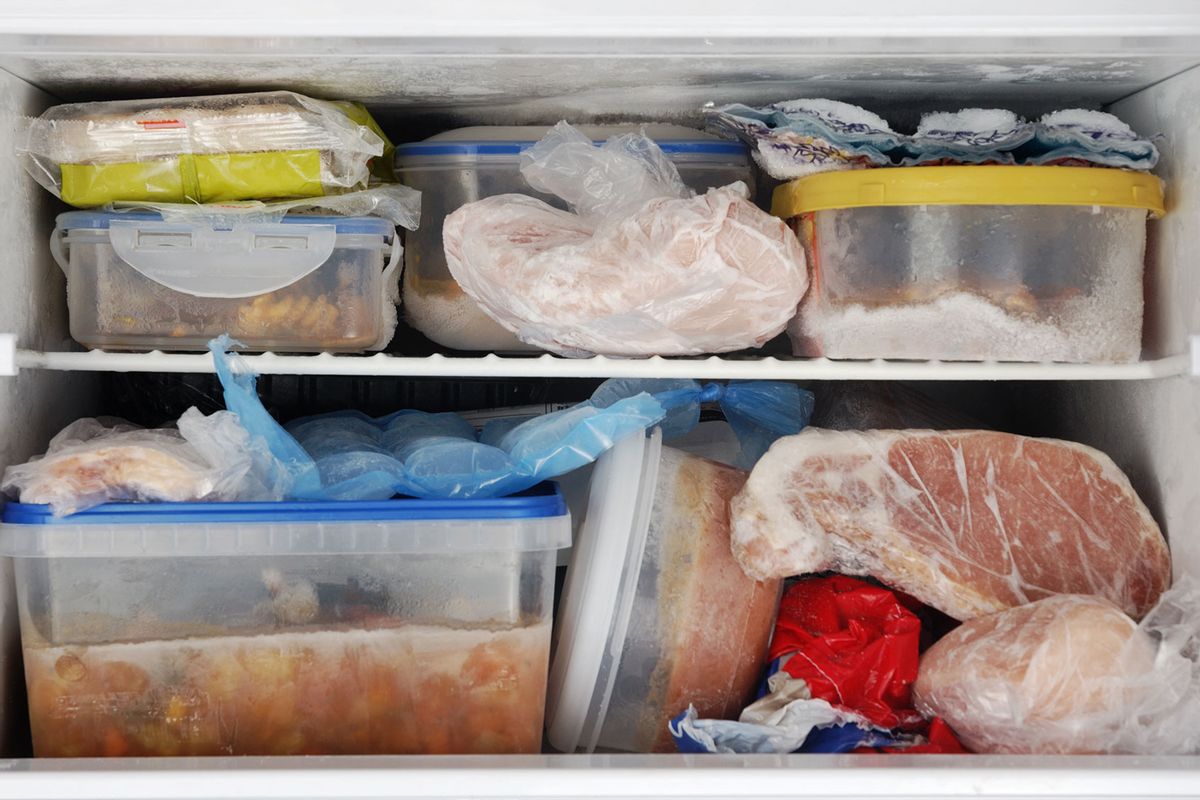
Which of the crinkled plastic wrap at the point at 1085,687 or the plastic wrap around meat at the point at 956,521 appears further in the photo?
the plastic wrap around meat at the point at 956,521

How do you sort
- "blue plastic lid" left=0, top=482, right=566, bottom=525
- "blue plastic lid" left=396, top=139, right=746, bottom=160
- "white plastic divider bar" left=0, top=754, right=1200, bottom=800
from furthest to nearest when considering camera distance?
"blue plastic lid" left=396, top=139, right=746, bottom=160
"blue plastic lid" left=0, top=482, right=566, bottom=525
"white plastic divider bar" left=0, top=754, right=1200, bottom=800

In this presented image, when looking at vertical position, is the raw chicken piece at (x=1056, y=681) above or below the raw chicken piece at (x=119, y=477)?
below

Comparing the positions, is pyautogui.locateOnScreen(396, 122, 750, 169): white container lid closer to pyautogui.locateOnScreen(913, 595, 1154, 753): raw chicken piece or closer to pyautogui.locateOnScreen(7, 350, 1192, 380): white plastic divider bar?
pyautogui.locateOnScreen(7, 350, 1192, 380): white plastic divider bar

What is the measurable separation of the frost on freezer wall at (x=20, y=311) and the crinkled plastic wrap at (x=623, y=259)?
0.45 m

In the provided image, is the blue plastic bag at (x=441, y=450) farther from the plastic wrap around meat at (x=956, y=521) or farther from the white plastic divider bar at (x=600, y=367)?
the plastic wrap around meat at (x=956, y=521)

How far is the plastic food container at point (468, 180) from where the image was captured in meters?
1.23

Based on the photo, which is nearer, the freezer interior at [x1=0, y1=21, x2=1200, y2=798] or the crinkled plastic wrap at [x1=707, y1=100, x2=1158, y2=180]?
the freezer interior at [x1=0, y1=21, x2=1200, y2=798]

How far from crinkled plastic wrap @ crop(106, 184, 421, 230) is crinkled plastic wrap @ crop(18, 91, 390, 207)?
0.04ft

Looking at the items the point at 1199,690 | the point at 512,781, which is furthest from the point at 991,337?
the point at 512,781

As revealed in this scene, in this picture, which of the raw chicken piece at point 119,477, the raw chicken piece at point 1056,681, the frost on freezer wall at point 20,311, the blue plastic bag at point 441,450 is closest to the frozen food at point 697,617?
the blue plastic bag at point 441,450

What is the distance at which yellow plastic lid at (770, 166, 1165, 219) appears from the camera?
3.45 feet

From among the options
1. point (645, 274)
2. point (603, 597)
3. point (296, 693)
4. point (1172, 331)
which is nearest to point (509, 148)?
point (645, 274)

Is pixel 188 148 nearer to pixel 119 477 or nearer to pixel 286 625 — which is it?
pixel 119 477

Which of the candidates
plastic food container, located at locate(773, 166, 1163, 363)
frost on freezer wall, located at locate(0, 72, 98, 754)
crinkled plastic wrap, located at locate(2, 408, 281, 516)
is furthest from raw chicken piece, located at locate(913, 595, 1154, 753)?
frost on freezer wall, located at locate(0, 72, 98, 754)
